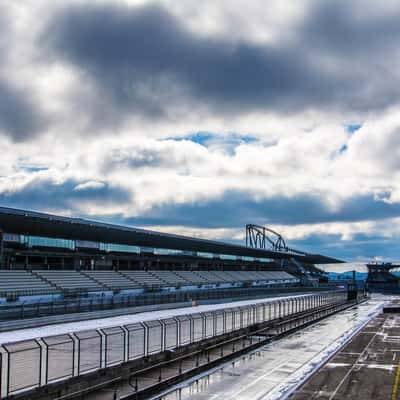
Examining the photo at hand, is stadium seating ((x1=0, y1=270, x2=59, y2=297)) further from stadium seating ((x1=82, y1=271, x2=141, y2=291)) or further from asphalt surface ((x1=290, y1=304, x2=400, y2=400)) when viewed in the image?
asphalt surface ((x1=290, y1=304, x2=400, y2=400))

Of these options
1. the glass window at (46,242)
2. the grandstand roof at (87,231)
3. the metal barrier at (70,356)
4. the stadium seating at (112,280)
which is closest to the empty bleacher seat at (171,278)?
the grandstand roof at (87,231)

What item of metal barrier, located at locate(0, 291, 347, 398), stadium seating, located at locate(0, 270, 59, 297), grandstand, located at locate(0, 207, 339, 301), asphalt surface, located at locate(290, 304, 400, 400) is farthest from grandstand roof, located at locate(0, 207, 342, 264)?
asphalt surface, located at locate(290, 304, 400, 400)

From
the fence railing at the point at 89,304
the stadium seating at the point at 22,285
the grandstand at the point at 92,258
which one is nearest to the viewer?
the fence railing at the point at 89,304

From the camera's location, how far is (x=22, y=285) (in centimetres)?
5128

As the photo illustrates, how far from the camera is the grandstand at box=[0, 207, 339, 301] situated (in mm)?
54500

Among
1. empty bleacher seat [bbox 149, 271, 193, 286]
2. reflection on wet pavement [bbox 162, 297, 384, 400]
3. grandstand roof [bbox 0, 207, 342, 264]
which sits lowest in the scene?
reflection on wet pavement [bbox 162, 297, 384, 400]

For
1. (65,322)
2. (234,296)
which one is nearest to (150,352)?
(65,322)

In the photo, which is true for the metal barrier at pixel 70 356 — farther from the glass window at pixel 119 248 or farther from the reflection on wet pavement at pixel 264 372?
the glass window at pixel 119 248

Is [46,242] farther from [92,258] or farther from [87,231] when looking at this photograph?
[92,258]

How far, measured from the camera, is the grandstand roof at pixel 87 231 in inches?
2136

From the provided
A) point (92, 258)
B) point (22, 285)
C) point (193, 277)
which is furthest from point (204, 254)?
point (22, 285)

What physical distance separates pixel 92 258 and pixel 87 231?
36.2ft

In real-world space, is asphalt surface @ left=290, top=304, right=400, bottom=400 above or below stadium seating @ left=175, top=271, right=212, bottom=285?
below

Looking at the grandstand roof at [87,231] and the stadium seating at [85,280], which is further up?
the grandstand roof at [87,231]
